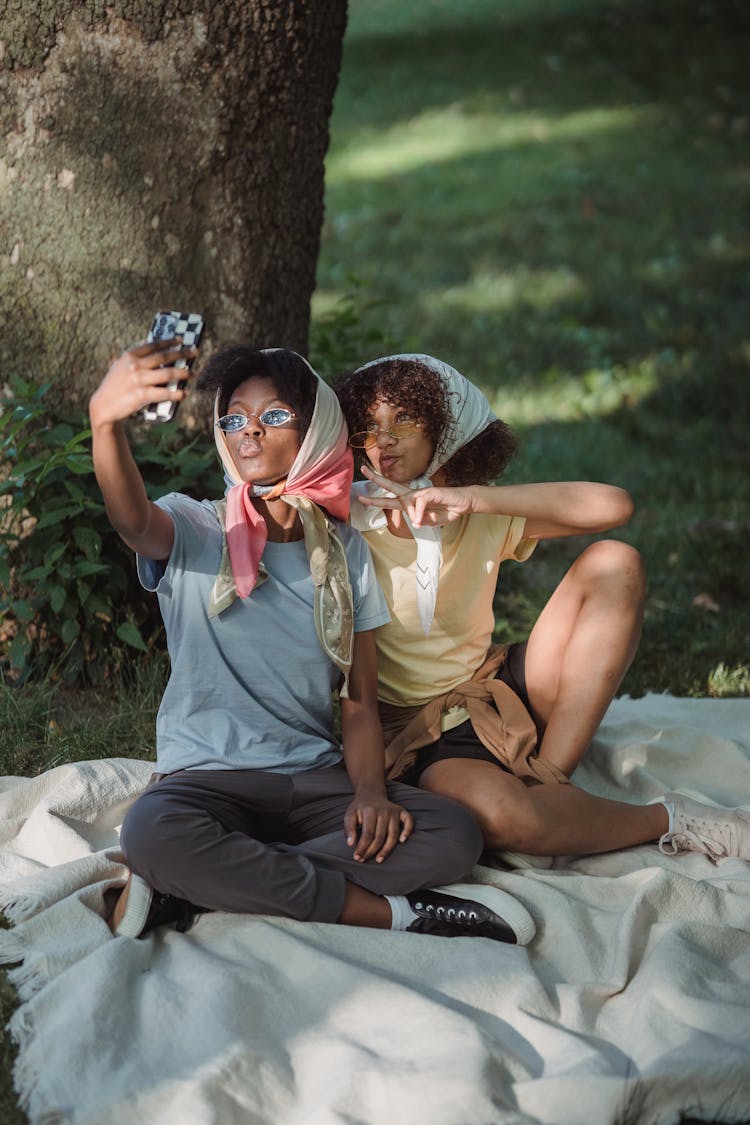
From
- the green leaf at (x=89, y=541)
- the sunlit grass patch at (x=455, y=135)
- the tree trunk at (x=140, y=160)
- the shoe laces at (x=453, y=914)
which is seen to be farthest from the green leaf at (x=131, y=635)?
the sunlit grass patch at (x=455, y=135)

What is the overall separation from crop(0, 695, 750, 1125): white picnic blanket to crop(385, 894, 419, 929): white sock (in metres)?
0.05

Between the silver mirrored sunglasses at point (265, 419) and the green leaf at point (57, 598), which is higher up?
the silver mirrored sunglasses at point (265, 419)

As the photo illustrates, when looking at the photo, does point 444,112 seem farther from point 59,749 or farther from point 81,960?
point 81,960

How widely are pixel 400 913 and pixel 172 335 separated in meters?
1.35

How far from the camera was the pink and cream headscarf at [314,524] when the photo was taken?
303cm

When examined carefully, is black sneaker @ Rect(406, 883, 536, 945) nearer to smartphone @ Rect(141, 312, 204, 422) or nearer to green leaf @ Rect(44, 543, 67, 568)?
smartphone @ Rect(141, 312, 204, 422)

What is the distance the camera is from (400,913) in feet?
9.54

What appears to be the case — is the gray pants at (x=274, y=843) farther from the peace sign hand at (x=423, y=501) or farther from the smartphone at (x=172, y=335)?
the smartphone at (x=172, y=335)

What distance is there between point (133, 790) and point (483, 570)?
1.08 metres

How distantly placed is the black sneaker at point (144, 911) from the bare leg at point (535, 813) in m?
0.68

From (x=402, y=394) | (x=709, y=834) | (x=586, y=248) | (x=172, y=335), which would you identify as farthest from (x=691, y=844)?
(x=586, y=248)

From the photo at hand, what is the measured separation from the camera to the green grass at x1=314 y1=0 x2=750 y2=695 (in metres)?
5.67

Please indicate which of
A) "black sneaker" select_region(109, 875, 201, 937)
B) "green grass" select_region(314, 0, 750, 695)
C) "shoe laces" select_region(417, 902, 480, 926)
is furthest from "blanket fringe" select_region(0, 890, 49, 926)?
"green grass" select_region(314, 0, 750, 695)

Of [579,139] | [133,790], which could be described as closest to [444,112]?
[579,139]
